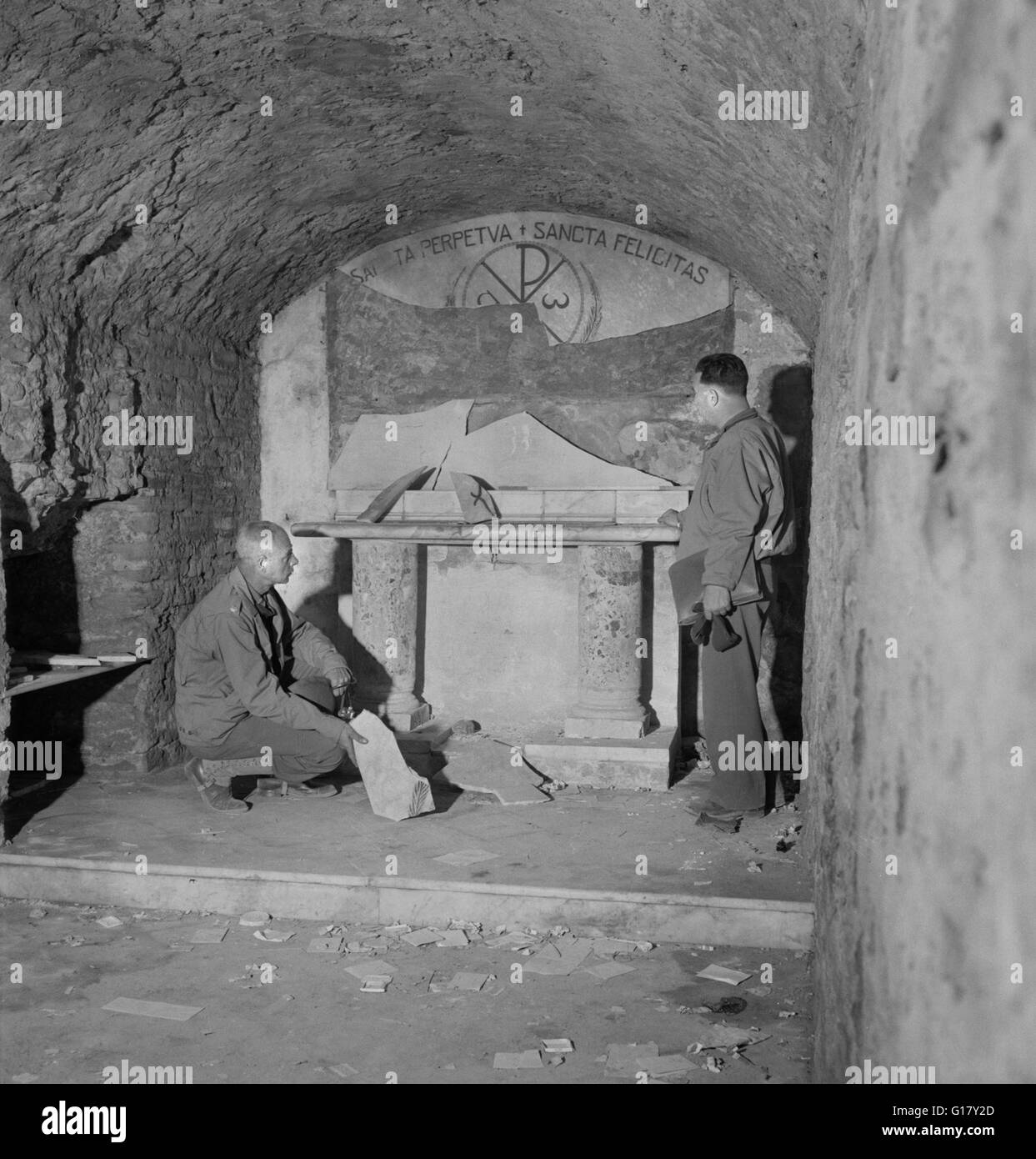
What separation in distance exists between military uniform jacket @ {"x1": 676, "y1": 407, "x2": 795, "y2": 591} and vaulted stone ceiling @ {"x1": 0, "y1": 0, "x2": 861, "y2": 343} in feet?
2.78

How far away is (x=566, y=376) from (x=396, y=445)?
1.13 metres

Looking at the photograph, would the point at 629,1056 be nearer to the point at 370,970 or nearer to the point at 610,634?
the point at 370,970

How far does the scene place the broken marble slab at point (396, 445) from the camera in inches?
285

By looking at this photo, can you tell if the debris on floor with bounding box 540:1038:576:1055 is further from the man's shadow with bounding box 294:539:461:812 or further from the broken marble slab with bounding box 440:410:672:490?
the broken marble slab with bounding box 440:410:672:490

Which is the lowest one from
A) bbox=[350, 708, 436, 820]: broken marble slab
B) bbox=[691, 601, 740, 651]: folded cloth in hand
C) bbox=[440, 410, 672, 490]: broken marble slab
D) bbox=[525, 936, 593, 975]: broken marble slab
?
bbox=[525, 936, 593, 975]: broken marble slab

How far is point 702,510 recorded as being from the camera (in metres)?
5.11

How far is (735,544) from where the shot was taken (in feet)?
15.9

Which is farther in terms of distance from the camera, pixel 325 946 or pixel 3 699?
pixel 3 699

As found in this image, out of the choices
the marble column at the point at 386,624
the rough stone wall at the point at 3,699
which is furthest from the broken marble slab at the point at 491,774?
the rough stone wall at the point at 3,699

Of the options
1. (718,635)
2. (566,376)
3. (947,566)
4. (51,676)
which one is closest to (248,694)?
(51,676)

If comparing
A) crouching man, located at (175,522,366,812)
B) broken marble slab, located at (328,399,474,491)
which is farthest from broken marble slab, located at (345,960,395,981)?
broken marble slab, located at (328,399,474,491)

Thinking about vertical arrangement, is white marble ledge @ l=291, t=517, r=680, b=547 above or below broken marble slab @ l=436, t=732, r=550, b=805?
above

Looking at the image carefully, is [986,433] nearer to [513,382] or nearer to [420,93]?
[420,93]

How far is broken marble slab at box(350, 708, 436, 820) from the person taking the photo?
5156mm
